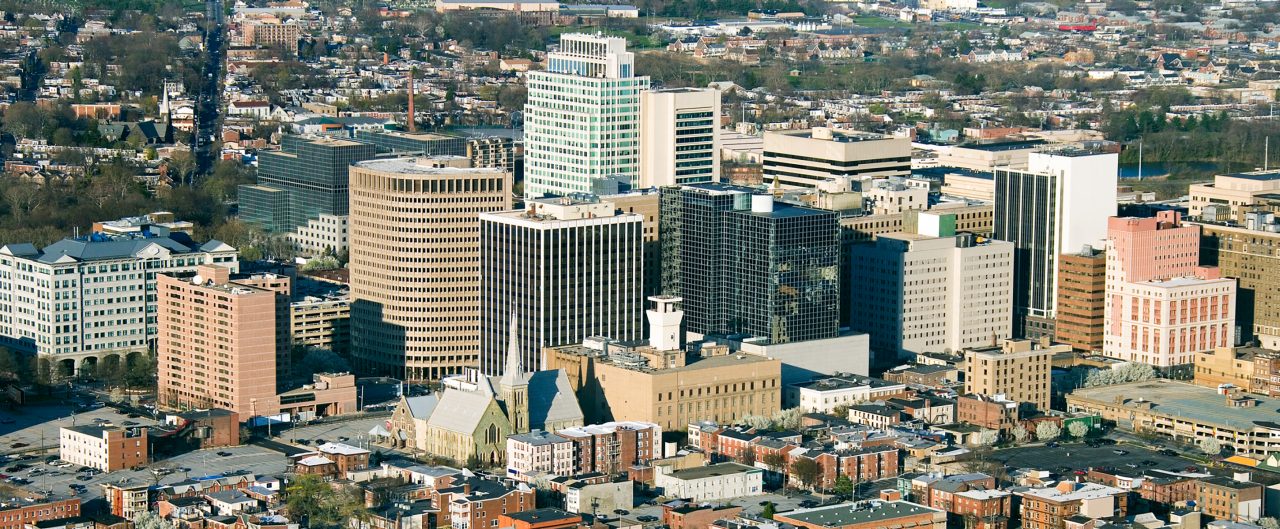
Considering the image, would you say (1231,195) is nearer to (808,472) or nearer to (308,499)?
(808,472)

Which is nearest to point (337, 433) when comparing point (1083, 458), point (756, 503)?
point (756, 503)

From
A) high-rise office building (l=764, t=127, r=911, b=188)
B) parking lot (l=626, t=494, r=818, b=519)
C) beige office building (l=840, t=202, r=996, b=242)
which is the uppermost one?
high-rise office building (l=764, t=127, r=911, b=188)

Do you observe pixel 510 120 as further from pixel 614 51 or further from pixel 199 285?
pixel 199 285

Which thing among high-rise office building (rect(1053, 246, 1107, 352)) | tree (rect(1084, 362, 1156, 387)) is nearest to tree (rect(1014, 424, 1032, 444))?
tree (rect(1084, 362, 1156, 387))

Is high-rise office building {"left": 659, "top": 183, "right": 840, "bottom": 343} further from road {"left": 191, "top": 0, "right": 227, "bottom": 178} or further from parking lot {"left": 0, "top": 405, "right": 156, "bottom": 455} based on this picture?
road {"left": 191, "top": 0, "right": 227, "bottom": 178}

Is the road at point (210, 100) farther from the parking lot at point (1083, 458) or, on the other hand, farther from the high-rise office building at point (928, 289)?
the parking lot at point (1083, 458)

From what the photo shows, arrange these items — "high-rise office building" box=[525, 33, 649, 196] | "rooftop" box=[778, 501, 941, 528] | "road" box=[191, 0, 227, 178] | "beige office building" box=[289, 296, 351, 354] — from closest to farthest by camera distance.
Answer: "rooftop" box=[778, 501, 941, 528], "beige office building" box=[289, 296, 351, 354], "high-rise office building" box=[525, 33, 649, 196], "road" box=[191, 0, 227, 178]

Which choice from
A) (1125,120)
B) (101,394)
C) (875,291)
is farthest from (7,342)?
(1125,120)
